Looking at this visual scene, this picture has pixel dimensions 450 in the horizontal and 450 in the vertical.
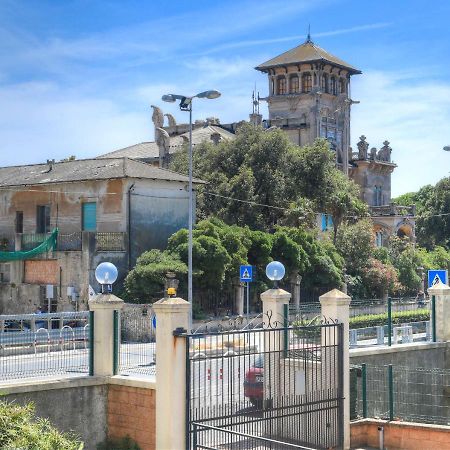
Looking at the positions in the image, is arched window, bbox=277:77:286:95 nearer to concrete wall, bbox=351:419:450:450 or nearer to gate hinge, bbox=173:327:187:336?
concrete wall, bbox=351:419:450:450

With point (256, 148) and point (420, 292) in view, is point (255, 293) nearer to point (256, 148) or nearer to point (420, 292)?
point (256, 148)

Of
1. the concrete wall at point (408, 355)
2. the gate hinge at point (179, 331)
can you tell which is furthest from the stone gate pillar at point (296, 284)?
the gate hinge at point (179, 331)

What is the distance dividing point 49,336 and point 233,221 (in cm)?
2672

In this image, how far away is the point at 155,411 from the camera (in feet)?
57.2

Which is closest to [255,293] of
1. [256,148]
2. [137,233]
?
[137,233]

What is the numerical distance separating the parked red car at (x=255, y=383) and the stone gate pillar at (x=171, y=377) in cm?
210

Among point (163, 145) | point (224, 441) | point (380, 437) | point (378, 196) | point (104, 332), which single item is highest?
point (163, 145)

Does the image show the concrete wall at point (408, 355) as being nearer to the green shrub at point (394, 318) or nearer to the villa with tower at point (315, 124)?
the green shrub at point (394, 318)

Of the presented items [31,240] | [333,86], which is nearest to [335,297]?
[31,240]

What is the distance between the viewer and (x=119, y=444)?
1853 centimetres

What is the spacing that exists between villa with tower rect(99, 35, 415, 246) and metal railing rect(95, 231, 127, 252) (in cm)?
2373

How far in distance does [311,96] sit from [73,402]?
172ft

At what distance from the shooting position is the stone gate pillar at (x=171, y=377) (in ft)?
52.2

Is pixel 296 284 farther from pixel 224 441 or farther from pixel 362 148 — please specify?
pixel 362 148
